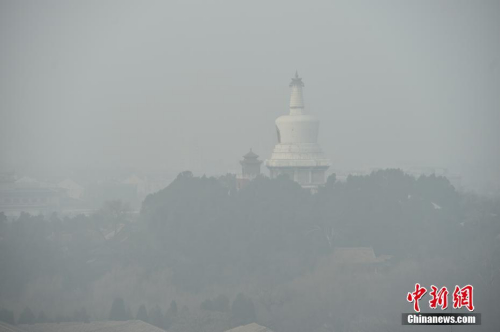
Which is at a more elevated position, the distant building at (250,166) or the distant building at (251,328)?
the distant building at (250,166)

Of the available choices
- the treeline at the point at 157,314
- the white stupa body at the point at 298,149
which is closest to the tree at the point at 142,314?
the treeline at the point at 157,314

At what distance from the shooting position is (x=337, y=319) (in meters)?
31.0

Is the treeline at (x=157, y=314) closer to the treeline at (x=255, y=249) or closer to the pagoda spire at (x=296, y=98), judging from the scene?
the treeline at (x=255, y=249)

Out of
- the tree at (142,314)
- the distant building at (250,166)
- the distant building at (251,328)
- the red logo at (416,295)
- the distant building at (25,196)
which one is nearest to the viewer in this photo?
the distant building at (251,328)

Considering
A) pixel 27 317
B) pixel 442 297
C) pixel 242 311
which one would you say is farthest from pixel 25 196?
pixel 442 297

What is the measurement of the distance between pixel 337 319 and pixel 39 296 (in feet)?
26.8

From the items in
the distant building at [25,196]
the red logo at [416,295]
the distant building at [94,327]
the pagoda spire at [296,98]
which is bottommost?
the distant building at [94,327]

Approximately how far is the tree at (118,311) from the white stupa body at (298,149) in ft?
51.0

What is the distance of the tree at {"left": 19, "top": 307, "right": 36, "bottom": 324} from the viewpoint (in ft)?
98.8

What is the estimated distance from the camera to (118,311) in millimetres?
30875

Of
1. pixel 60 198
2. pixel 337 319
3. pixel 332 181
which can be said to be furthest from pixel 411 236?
pixel 60 198

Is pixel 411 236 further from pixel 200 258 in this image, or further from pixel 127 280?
pixel 127 280

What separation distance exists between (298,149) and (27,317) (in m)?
18.3

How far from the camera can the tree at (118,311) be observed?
3073 cm
